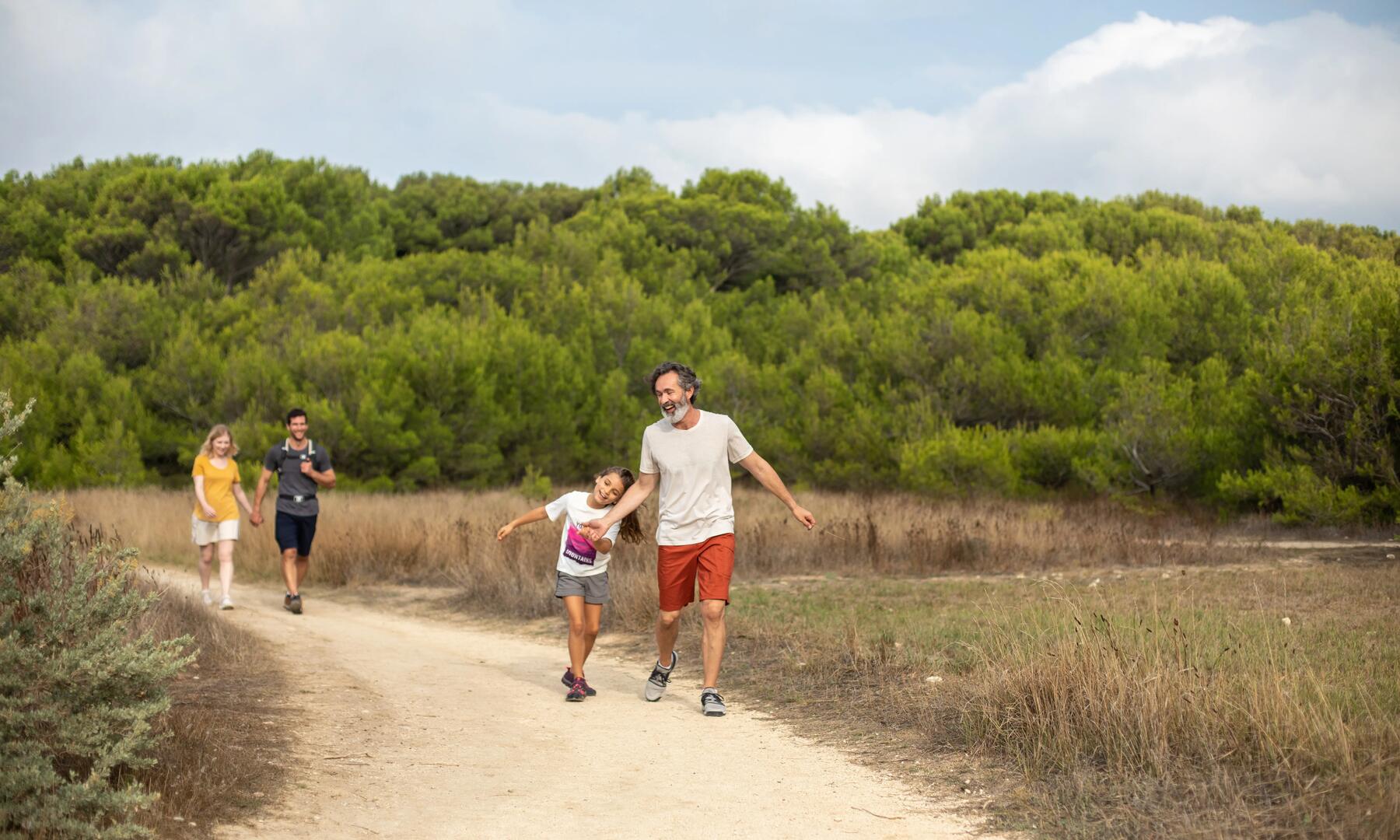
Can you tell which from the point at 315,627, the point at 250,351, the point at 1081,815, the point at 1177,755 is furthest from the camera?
the point at 250,351

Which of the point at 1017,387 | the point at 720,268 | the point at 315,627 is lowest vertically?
the point at 315,627

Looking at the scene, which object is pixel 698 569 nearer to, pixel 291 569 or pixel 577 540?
pixel 577 540

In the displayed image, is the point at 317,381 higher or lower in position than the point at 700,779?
higher

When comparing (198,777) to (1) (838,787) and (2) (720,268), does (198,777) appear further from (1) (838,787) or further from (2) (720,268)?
(2) (720,268)

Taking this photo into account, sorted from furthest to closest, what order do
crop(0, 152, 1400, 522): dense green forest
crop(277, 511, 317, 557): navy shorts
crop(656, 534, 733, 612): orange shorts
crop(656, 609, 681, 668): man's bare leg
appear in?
1. crop(0, 152, 1400, 522): dense green forest
2. crop(277, 511, 317, 557): navy shorts
3. crop(656, 609, 681, 668): man's bare leg
4. crop(656, 534, 733, 612): orange shorts

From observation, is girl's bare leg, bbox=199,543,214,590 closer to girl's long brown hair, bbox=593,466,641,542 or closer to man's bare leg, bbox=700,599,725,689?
girl's long brown hair, bbox=593,466,641,542

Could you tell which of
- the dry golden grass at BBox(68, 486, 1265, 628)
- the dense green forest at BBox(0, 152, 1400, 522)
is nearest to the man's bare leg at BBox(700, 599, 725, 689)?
the dry golden grass at BBox(68, 486, 1265, 628)

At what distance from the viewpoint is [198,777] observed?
536 cm

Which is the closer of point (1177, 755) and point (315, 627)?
point (1177, 755)

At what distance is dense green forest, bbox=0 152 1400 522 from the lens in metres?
24.2

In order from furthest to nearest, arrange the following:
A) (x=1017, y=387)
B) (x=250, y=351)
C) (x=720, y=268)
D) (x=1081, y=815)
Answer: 1. (x=720, y=268)
2. (x=250, y=351)
3. (x=1017, y=387)
4. (x=1081, y=815)

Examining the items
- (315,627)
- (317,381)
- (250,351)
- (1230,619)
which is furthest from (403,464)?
(1230,619)

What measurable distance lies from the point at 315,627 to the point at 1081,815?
8.36m

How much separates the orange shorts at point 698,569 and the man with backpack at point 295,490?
18.8ft
